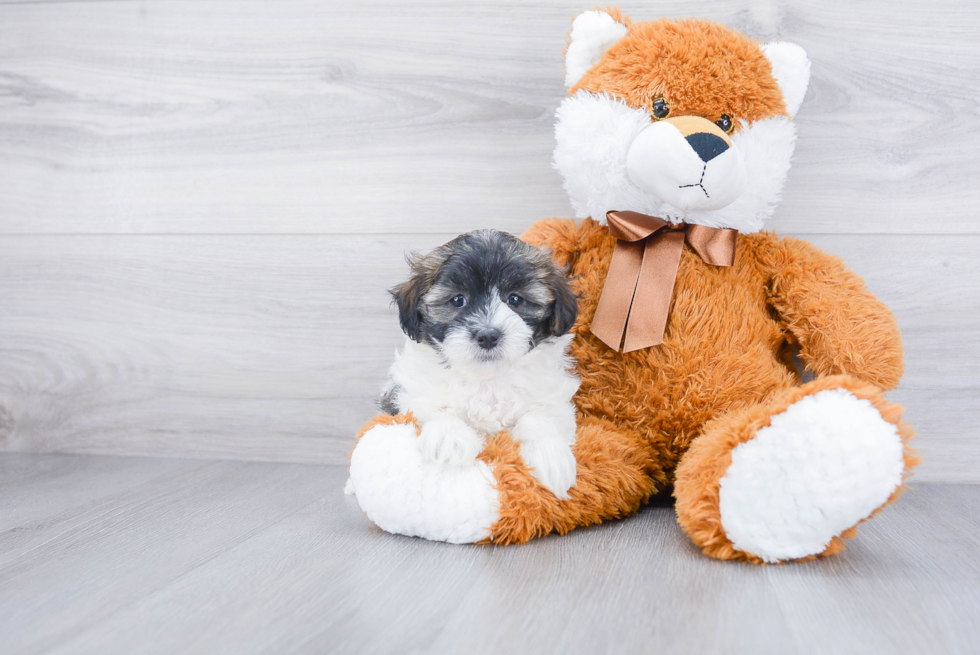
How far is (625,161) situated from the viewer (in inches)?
51.4

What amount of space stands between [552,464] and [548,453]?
0.06 feet

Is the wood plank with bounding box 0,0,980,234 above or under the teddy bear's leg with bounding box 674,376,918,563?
above

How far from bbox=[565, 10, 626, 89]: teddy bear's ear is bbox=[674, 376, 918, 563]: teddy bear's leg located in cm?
73

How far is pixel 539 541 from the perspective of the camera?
1.19 meters

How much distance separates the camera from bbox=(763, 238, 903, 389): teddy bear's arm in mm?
1277

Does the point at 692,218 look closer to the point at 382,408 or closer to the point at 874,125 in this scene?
the point at 874,125

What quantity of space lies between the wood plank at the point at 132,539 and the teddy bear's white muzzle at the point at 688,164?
93cm

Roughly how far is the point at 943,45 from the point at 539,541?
1.35 m

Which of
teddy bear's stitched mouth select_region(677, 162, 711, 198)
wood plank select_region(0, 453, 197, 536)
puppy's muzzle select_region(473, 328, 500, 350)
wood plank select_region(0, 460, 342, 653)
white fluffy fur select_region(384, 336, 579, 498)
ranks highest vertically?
teddy bear's stitched mouth select_region(677, 162, 711, 198)

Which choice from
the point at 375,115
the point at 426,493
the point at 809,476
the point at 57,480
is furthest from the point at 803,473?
the point at 57,480

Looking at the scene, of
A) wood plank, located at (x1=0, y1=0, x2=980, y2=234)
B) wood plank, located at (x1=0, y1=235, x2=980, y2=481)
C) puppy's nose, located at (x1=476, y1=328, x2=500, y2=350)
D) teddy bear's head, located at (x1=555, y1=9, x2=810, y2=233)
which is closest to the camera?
puppy's nose, located at (x1=476, y1=328, x2=500, y2=350)

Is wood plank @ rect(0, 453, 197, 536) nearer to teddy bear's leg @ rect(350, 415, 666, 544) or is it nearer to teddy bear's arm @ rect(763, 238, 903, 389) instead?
teddy bear's leg @ rect(350, 415, 666, 544)

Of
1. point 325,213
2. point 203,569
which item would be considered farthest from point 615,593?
point 325,213

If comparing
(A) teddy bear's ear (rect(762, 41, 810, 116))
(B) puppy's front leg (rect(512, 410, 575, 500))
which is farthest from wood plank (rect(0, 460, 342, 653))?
(A) teddy bear's ear (rect(762, 41, 810, 116))
